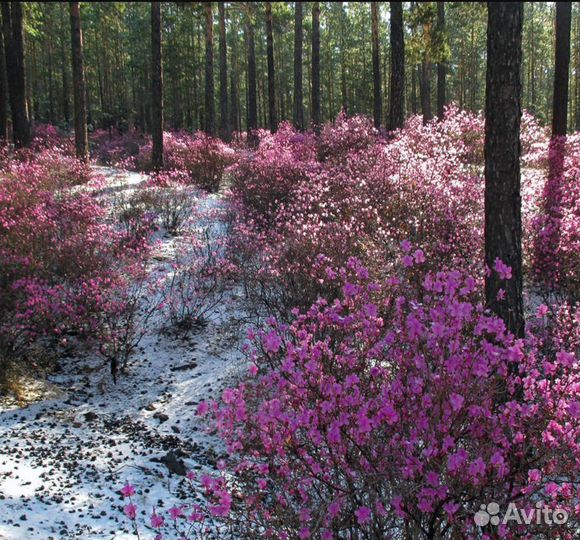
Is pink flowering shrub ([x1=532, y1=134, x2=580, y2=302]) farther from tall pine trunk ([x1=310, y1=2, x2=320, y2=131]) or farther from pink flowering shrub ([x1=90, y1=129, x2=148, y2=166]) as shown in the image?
pink flowering shrub ([x1=90, y1=129, x2=148, y2=166])

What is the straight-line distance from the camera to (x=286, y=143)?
15297 millimetres

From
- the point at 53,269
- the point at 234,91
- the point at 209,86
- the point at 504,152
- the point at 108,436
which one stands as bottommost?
the point at 108,436

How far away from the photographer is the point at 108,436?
4.88m

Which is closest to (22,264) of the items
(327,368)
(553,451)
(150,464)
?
(150,464)

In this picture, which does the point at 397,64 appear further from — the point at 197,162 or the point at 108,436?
the point at 108,436

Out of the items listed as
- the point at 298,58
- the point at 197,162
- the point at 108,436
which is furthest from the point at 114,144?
the point at 108,436

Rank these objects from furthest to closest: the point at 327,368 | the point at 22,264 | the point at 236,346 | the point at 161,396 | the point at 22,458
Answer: the point at 236,346 < the point at 22,264 < the point at 161,396 < the point at 22,458 < the point at 327,368

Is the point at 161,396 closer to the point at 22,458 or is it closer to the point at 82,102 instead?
the point at 22,458

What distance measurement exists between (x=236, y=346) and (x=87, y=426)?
2124 millimetres

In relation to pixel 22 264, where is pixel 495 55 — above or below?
above

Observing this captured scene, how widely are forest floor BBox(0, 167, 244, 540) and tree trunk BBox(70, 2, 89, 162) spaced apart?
9797mm

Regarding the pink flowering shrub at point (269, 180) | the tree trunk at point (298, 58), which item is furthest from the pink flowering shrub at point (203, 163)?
the tree trunk at point (298, 58)

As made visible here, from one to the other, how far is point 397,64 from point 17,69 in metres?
10.4

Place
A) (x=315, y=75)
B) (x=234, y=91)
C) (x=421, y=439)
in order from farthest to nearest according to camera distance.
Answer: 1. (x=234, y=91)
2. (x=315, y=75)
3. (x=421, y=439)
